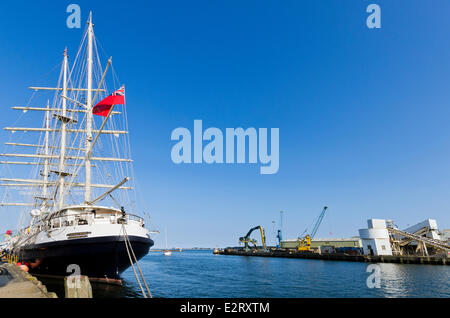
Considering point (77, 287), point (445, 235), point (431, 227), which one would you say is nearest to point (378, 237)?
point (431, 227)

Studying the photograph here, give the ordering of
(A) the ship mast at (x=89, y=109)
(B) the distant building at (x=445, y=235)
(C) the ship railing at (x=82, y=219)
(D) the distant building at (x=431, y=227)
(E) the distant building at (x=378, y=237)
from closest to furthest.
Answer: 1. (C) the ship railing at (x=82, y=219)
2. (A) the ship mast at (x=89, y=109)
3. (E) the distant building at (x=378, y=237)
4. (D) the distant building at (x=431, y=227)
5. (B) the distant building at (x=445, y=235)

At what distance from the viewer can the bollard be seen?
1009 cm

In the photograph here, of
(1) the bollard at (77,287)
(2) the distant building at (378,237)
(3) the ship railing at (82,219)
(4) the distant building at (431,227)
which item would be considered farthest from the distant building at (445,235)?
(1) the bollard at (77,287)

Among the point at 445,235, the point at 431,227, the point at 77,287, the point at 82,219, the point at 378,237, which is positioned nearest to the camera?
the point at 77,287

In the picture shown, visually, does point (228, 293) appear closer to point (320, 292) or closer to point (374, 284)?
point (320, 292)

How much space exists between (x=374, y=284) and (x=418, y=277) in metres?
10.0

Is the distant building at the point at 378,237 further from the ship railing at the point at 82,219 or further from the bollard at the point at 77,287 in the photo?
the bollard at the point at 77,287

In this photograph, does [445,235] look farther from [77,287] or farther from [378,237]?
[77,287]

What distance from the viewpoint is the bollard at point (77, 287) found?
33.1 ft

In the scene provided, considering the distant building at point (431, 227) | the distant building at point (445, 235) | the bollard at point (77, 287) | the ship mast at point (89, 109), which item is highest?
the ship mast at point (89, 109)

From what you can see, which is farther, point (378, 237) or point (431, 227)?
point (431, 227)

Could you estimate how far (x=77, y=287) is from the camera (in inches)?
404
